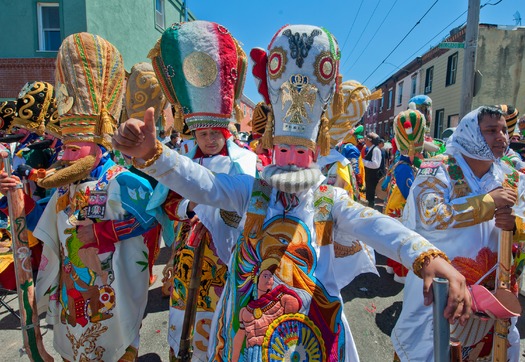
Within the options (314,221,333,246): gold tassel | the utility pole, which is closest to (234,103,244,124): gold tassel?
(314,221,333,246): gold tassel

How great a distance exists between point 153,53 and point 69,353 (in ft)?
6.35

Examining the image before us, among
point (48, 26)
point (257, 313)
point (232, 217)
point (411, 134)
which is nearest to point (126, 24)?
point (48, 26)

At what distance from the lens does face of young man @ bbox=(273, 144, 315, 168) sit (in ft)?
4.78

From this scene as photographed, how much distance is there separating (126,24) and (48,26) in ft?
8.00

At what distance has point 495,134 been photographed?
215 centimetres

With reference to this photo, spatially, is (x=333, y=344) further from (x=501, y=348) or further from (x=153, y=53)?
(x=153, y=53)

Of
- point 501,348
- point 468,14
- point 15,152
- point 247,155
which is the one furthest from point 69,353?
point 468,14

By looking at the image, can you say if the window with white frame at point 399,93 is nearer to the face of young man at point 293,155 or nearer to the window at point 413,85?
the window at point 413,85

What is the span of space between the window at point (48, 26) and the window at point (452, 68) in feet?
54.5

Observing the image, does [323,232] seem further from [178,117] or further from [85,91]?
[85,91]

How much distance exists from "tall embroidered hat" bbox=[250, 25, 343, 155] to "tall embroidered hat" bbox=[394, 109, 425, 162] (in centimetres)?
289

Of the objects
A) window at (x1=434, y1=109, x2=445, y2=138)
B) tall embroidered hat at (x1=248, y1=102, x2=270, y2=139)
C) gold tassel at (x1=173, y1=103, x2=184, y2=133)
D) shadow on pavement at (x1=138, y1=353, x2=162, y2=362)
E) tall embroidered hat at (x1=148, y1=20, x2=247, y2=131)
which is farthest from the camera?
window at (x1=434, y1=109, x2=445, y2=138)

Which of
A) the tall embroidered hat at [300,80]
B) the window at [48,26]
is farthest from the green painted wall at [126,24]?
the tall embroidered hat at [300,80]

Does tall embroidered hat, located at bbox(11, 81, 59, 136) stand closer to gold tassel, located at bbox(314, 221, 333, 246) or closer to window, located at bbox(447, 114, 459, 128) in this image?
gold tassel, located at bbox(314, 221, 333, 246)
